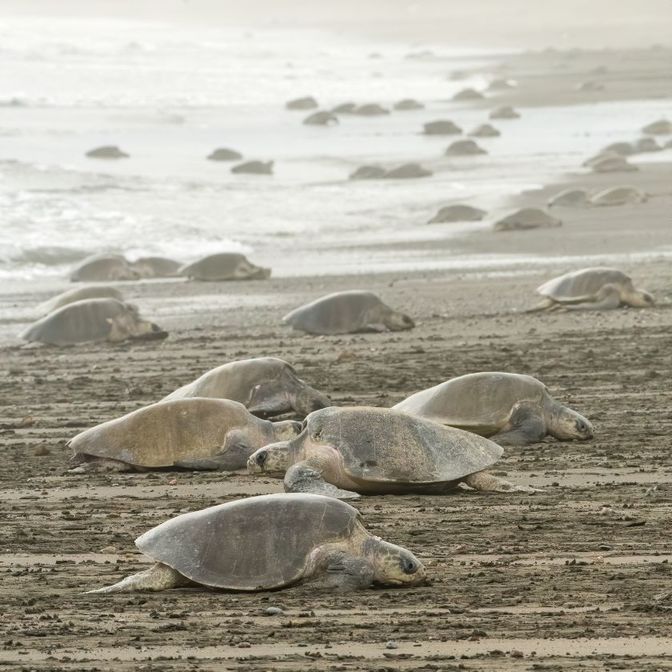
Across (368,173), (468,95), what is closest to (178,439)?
(368,173)

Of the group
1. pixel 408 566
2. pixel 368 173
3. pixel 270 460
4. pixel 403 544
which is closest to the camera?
pixel 408 566

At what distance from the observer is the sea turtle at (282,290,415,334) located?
11.2 meters

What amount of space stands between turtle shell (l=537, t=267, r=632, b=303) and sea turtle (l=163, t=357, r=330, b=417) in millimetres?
3971

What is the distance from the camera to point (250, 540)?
5.10 meters

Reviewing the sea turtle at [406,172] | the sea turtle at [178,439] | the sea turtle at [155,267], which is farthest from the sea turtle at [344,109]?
the sea turtle at [178,439]

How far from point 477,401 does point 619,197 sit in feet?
37.9

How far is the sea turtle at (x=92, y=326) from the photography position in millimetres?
11117

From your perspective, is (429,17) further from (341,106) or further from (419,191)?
(419,191)

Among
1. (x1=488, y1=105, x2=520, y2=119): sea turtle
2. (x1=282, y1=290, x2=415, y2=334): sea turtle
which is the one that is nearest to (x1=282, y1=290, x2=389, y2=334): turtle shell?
(x1=282, y1=290, x2=415, y2=334): sea turtle

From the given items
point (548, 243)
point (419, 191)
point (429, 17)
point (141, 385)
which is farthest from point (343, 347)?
point (429, 17)

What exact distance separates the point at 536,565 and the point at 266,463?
1863mm

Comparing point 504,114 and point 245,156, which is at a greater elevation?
point 504,114

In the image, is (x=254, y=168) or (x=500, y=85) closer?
(x=254, y=168)

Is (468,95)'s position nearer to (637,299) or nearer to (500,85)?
(500,85)
